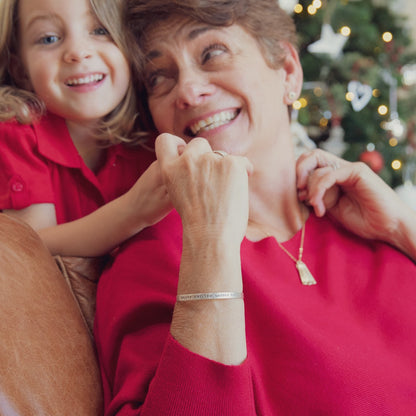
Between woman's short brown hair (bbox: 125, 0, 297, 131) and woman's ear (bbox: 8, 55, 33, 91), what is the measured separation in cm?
38

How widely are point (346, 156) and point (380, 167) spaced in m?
0.22

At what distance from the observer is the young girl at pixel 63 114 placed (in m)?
1.41

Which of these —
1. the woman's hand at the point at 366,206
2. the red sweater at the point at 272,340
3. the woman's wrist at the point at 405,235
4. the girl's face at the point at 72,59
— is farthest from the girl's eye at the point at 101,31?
the woman's wrist at the point at 405,235

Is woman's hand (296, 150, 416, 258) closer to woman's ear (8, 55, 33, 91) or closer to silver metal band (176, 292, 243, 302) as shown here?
silver metal band (176, 292, 243, 302)

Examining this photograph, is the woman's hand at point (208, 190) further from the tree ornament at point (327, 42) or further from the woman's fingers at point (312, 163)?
the tree ornament at point (327, 42)

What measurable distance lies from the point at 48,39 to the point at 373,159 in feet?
6.87

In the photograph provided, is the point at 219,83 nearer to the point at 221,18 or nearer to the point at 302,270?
the point at 221,18

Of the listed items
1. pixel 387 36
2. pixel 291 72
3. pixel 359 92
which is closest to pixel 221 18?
pixel 291 72

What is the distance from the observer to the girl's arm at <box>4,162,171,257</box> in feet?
3.62

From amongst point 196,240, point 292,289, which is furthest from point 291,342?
point 196,240

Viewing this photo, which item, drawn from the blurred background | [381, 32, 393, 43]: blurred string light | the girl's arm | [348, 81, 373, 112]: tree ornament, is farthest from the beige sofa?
[381, 32, 393, 43]: blurred string light

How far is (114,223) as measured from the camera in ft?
3.91

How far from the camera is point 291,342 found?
994 millimetres

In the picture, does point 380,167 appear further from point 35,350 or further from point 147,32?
point 35,350
